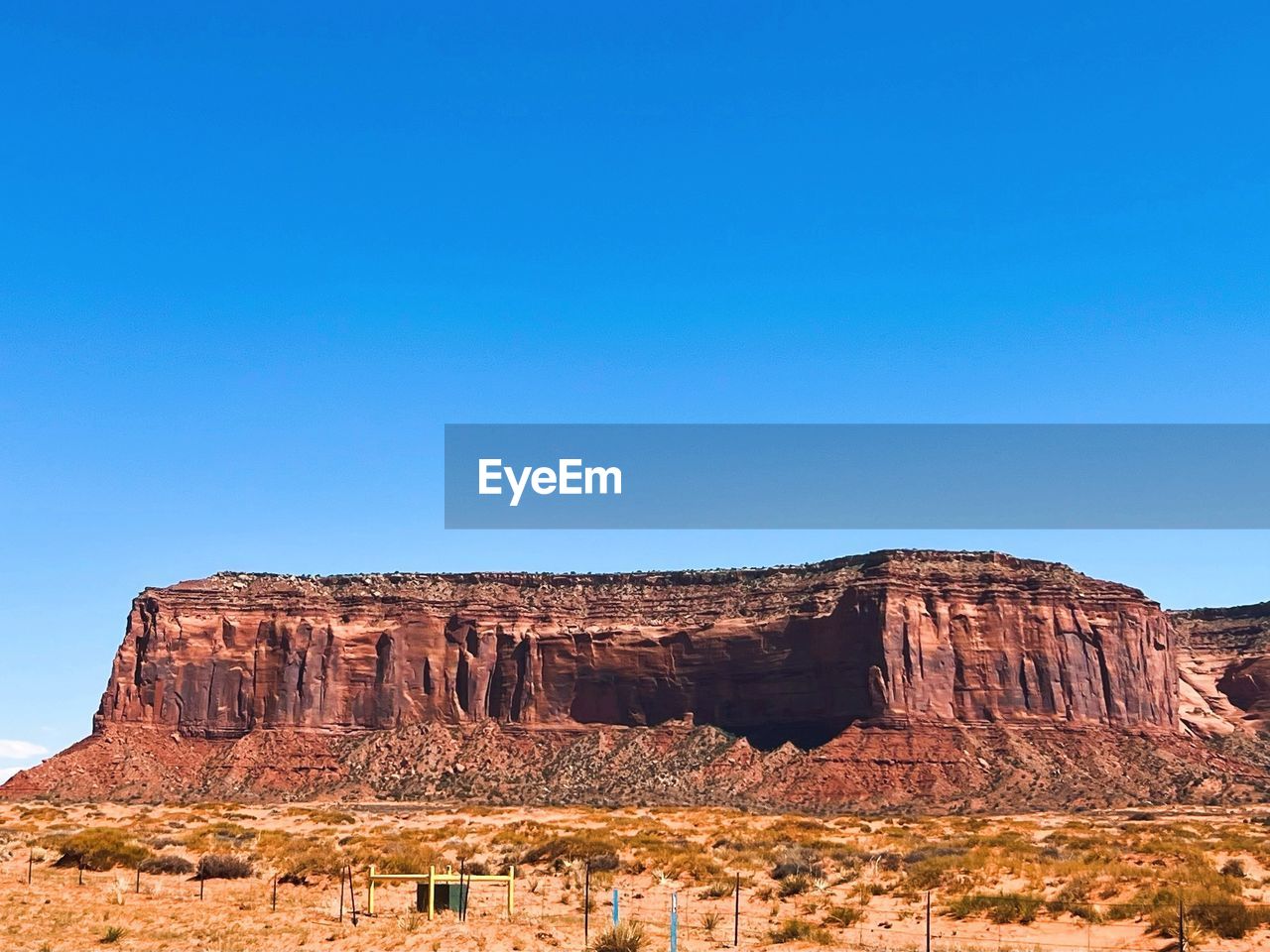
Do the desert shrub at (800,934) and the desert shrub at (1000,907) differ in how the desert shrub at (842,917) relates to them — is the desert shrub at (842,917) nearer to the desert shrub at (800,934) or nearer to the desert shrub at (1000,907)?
the desert shrub at (800,934)

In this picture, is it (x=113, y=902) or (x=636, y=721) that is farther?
(x=636, y=721)

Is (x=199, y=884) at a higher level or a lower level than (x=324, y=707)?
lower

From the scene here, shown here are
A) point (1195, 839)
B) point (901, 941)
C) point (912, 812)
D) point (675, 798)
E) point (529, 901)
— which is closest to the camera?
point (901, 941)

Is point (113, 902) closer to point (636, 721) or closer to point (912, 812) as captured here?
point (912, 812)

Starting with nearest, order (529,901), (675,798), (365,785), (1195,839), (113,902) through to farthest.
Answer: (113,902)
(529,901)
(1195,839)
(675,798)
(365,785)

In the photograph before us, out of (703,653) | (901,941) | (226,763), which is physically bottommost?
(901,941)

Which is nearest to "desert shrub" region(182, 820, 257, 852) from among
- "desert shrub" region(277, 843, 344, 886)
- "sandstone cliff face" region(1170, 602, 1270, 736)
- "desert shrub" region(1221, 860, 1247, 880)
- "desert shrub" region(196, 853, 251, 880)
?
"desert shrub" region(277, 843, 344, 886)

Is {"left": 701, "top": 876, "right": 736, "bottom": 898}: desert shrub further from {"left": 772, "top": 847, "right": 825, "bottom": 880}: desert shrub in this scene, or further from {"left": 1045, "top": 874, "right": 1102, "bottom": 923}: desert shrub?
{"left": 1045, "top": 874, "right": 1102, "bottom": 923}: desert shrub

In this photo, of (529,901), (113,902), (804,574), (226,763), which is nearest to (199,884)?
(113,902)
